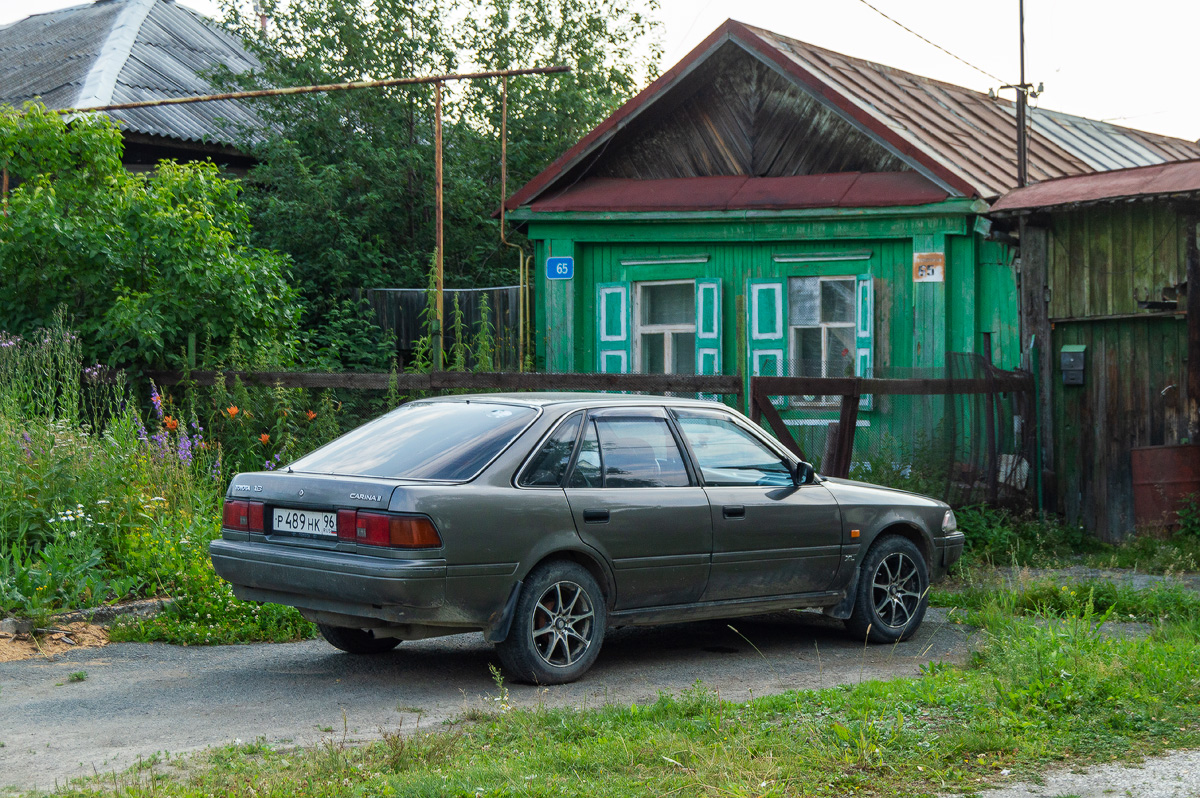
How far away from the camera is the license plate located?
5871 millimetres

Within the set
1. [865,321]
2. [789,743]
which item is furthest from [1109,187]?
[789,743]

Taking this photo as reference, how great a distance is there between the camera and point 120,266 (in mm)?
11797

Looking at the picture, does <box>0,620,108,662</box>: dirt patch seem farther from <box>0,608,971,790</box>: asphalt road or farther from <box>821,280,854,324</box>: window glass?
<box>821,280,854,324</box>: window glass

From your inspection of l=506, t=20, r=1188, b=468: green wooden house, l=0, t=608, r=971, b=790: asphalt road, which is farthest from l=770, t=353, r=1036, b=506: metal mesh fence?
l=0, t=608, r=971, b=790: asphalt road

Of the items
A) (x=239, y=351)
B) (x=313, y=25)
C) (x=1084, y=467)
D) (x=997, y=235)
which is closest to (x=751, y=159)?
(x=997, y=235)

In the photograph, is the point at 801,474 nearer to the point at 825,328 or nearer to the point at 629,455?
the point at 629,455

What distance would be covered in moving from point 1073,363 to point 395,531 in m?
8.39

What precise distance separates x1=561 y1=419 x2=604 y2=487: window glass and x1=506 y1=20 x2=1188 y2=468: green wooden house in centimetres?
631

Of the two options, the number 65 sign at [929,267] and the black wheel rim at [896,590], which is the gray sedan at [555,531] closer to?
the black wheel rim at [896,590]

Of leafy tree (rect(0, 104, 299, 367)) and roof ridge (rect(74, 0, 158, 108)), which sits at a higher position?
roof ridge (rect(74, 0, 158, 108))

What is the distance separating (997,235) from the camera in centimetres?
1235

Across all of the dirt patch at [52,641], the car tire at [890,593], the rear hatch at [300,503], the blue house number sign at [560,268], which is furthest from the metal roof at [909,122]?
the dirt patch at [52,641]

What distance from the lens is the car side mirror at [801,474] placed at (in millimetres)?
7145

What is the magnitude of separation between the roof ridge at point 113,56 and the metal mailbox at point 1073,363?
1585 centimetres
